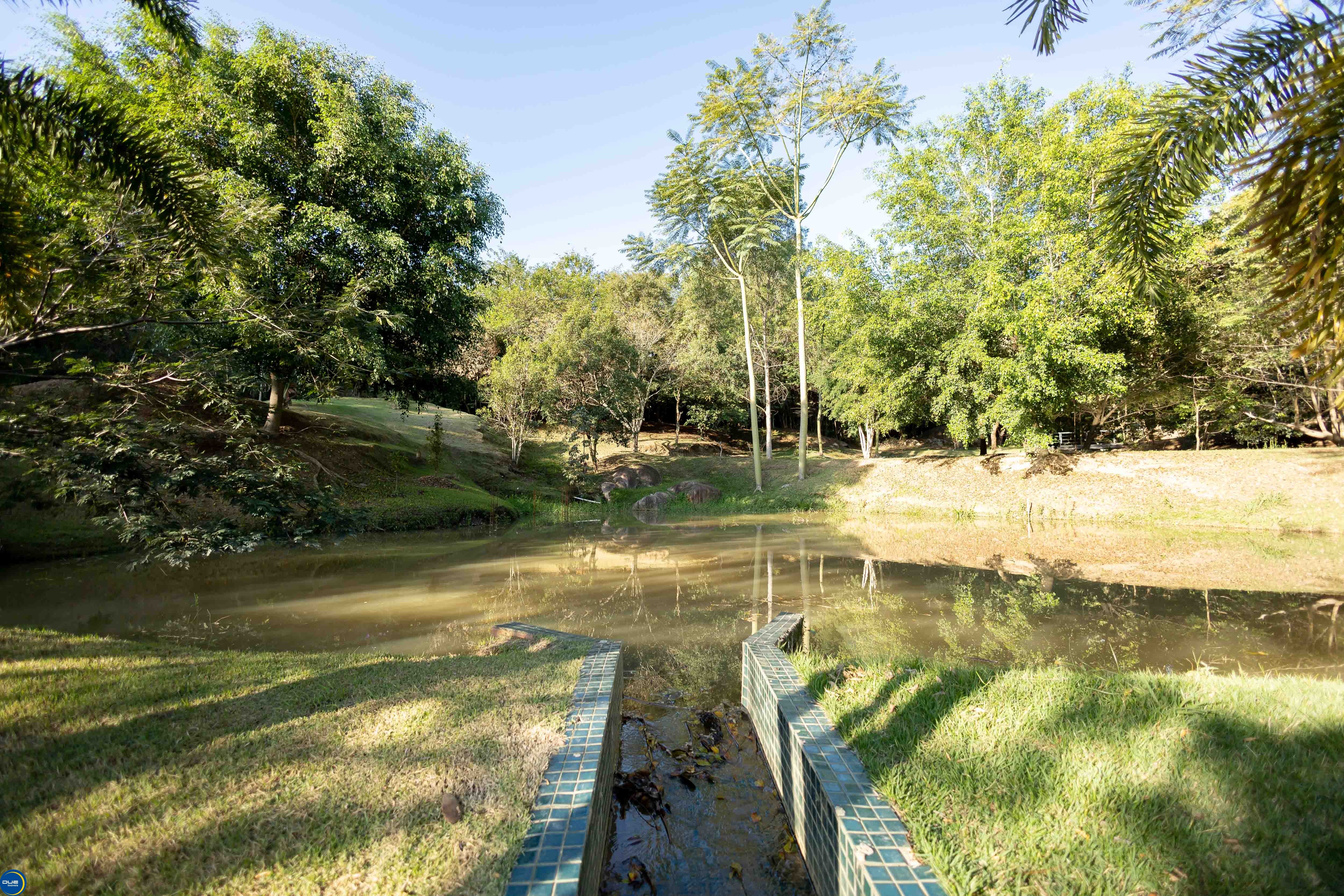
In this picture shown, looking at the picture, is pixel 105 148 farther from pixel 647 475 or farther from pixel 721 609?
pixel 647 475

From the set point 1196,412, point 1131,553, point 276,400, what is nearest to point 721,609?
point 1131,553

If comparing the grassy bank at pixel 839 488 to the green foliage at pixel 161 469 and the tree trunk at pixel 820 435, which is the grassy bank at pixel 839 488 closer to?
the tree trunk at pixel 820 435

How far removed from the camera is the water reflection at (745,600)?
19.5 feet

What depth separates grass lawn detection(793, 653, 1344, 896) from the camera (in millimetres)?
2170

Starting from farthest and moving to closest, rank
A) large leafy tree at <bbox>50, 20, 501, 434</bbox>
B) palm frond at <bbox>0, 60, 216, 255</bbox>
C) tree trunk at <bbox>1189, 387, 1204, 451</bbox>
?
tree trunk at <bbox>1189, 387, 1204, 451</bbox>
large leafy tree at <bbox>50, 20, 501, 434</bbox>
palm frond at <bbox>0, 60, 216, 255</bbox>

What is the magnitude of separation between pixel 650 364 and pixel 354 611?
73.4ft

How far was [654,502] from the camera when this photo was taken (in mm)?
20438

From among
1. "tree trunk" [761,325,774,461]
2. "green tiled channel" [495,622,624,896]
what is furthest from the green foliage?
"tree trunk" [761,325,774,461]

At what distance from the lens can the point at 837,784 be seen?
2756 millimetres

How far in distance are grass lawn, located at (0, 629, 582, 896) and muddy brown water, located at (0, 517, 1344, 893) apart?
2.88 ft

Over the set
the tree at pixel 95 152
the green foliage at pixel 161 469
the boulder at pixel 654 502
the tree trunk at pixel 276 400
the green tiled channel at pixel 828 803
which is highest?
the tree at pixel 95 152

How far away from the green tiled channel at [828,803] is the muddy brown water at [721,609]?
20 centimetres

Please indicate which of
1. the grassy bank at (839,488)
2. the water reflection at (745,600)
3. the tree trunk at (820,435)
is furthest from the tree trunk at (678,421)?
the water reflection at (745,600)

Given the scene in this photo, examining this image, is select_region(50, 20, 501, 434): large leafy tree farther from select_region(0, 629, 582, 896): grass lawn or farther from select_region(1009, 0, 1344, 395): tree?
select_region(1009, 0, 1344, 395): tree
